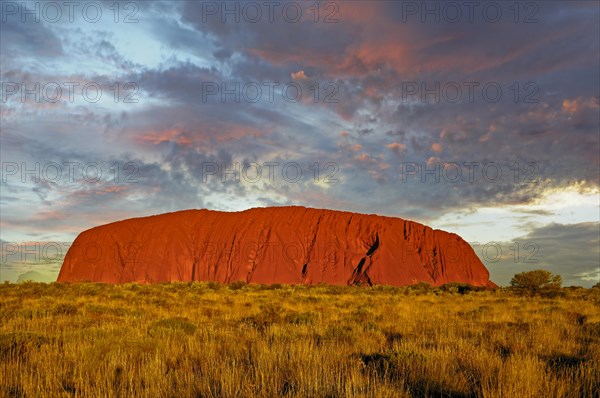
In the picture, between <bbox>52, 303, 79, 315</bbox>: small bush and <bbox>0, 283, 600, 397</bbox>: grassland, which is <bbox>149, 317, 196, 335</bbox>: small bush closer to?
<bbox>0, 283, 600, 397</bbox>: grassland

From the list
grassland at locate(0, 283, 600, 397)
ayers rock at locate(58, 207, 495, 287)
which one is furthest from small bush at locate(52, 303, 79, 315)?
ayers rock at locate(58, 207, 495, 287)

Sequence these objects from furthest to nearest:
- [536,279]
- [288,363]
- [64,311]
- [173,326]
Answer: [536,279] → [64,311] → [173,326] → [288,363]

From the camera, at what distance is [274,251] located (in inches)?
2470

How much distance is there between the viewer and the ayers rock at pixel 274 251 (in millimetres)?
59938

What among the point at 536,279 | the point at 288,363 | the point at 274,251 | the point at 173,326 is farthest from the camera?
the point at 274,251

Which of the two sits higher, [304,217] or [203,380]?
[304,217]

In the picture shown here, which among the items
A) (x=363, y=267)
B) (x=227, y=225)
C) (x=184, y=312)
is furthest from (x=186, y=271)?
(x=184, y=312)

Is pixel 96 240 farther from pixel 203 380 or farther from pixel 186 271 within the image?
pixel 203 380

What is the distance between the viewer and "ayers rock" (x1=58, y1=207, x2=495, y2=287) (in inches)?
2360

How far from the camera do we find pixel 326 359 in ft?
19.9

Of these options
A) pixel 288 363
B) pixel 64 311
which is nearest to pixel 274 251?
pixel 64 311

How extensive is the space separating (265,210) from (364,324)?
199 feet

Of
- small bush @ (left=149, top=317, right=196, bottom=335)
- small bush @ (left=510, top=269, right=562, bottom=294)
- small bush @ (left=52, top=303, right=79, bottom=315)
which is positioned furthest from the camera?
small bush @ (left=510, top=269, right=562, bottom=294)

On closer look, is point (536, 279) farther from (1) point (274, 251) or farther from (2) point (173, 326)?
(2) point (173, 326)
